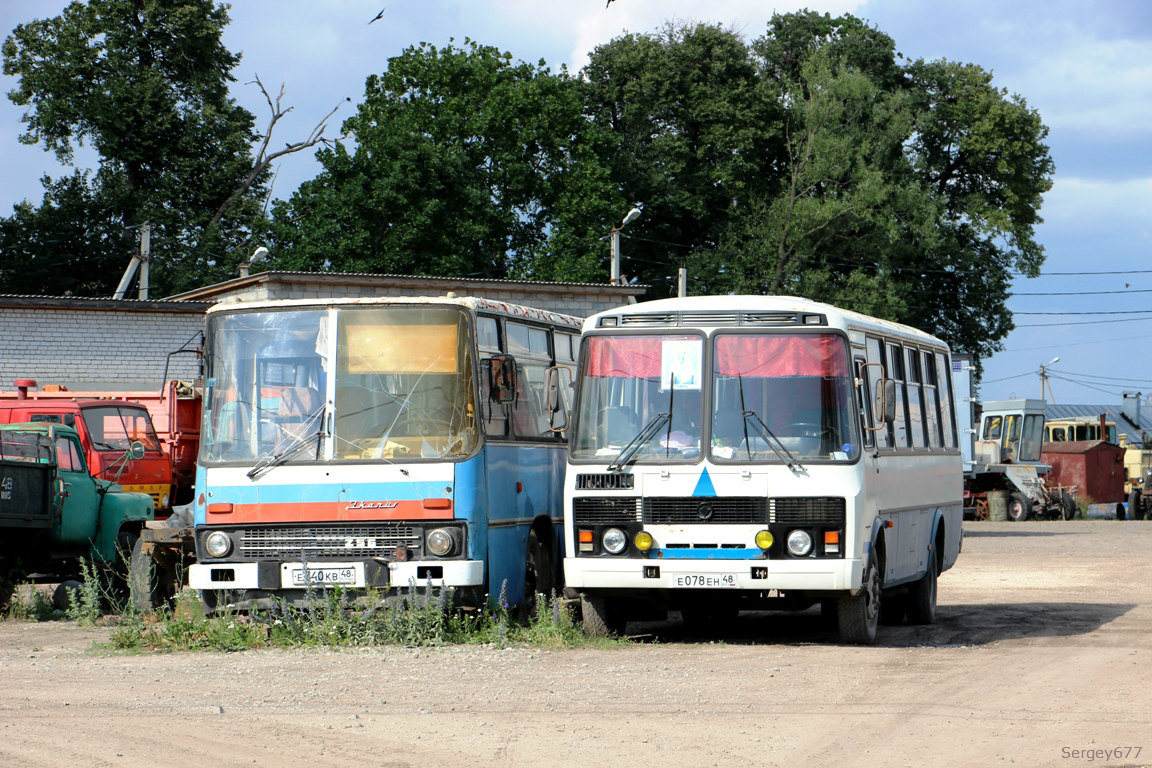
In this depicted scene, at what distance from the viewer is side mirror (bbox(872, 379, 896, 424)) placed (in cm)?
1316

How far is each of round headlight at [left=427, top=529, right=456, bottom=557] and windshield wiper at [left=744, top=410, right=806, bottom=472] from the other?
2530 mm

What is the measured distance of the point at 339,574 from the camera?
12.7 meters

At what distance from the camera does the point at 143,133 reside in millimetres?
53344

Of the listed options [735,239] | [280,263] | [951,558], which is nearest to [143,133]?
[280,263]

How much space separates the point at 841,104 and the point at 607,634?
154 ft

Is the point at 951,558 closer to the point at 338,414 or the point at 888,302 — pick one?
the point at 338,414

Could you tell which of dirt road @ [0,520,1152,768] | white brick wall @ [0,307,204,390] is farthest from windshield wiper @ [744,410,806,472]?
white brick wall @ [0,307,204,390]

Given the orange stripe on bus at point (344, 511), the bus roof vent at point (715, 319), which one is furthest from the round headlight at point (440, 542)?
the bus roof vent at point (715, 319)

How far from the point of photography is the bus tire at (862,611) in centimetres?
1295

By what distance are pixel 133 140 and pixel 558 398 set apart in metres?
41.7

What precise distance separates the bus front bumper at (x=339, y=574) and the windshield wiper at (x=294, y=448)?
0.76 m

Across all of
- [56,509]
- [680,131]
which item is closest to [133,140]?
[680,131]

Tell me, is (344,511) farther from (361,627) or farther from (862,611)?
(862,611)

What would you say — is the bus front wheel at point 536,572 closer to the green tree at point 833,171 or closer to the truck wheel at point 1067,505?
the truck wheel at point 1067,505
